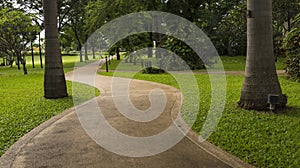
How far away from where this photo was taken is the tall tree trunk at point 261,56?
6797mm

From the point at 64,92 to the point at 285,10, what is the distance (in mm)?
15492

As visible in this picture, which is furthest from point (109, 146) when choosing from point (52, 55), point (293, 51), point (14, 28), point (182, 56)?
point (14, 28)

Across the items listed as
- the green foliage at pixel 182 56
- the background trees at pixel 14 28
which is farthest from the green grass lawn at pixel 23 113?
the background trees at pixel 14 28

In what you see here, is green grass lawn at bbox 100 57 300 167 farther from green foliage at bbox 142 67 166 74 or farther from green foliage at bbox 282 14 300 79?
green foliage at bbox 142 67 166 74

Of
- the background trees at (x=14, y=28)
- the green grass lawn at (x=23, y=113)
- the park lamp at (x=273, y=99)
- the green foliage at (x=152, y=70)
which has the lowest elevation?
the green grass lawn at (x=23, y=113)

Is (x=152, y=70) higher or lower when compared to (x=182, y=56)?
lower

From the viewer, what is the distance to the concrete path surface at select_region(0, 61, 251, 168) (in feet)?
14.4

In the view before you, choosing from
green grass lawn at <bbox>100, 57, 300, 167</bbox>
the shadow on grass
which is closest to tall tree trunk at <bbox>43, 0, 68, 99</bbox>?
green grass lawn at <bbox>100, 57, 300, 167</bbox>

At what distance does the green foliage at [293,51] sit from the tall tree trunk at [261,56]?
5.76 meters

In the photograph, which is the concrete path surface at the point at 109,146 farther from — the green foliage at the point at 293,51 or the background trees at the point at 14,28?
the background trees at the point at 14,28

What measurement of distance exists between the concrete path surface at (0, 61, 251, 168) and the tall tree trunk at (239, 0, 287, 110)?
2.00 meters

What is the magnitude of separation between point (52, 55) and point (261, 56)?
255 inches

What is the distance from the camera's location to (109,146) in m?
5.14

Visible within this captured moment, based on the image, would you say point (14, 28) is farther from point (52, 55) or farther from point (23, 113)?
point (23, 113)
